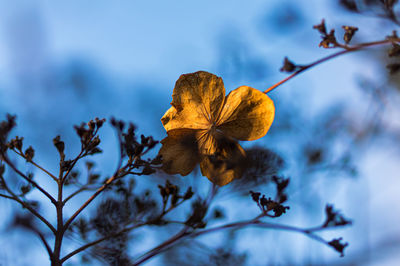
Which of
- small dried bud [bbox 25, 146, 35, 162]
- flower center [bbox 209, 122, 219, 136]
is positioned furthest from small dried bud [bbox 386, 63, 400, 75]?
small dried bud [bbox 25, 146, 35, 162]

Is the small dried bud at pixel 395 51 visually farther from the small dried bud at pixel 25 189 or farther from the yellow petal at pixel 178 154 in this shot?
the small dried bud at pixel 25 189

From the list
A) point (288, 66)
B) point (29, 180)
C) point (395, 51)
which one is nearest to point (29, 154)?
point (29, 180)

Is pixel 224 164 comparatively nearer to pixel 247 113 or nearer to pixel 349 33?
pixel 247 113

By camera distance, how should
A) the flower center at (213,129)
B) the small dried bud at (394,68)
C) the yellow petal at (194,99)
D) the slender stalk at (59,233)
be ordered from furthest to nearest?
the flower center at (213,129)
the yellow petal at (194,99)
the small dried bud at (394,68)
the slender stalk at (59,233)

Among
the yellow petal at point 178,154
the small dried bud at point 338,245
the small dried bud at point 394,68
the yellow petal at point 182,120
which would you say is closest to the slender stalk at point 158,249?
the yellow petal at point 178,154

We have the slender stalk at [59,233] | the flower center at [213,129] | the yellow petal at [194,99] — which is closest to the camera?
the slender stalk at [59,233]

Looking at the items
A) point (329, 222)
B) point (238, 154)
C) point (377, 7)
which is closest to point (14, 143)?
point (238, 154)

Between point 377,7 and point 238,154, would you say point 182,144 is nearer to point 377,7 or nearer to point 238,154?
point 238,154
